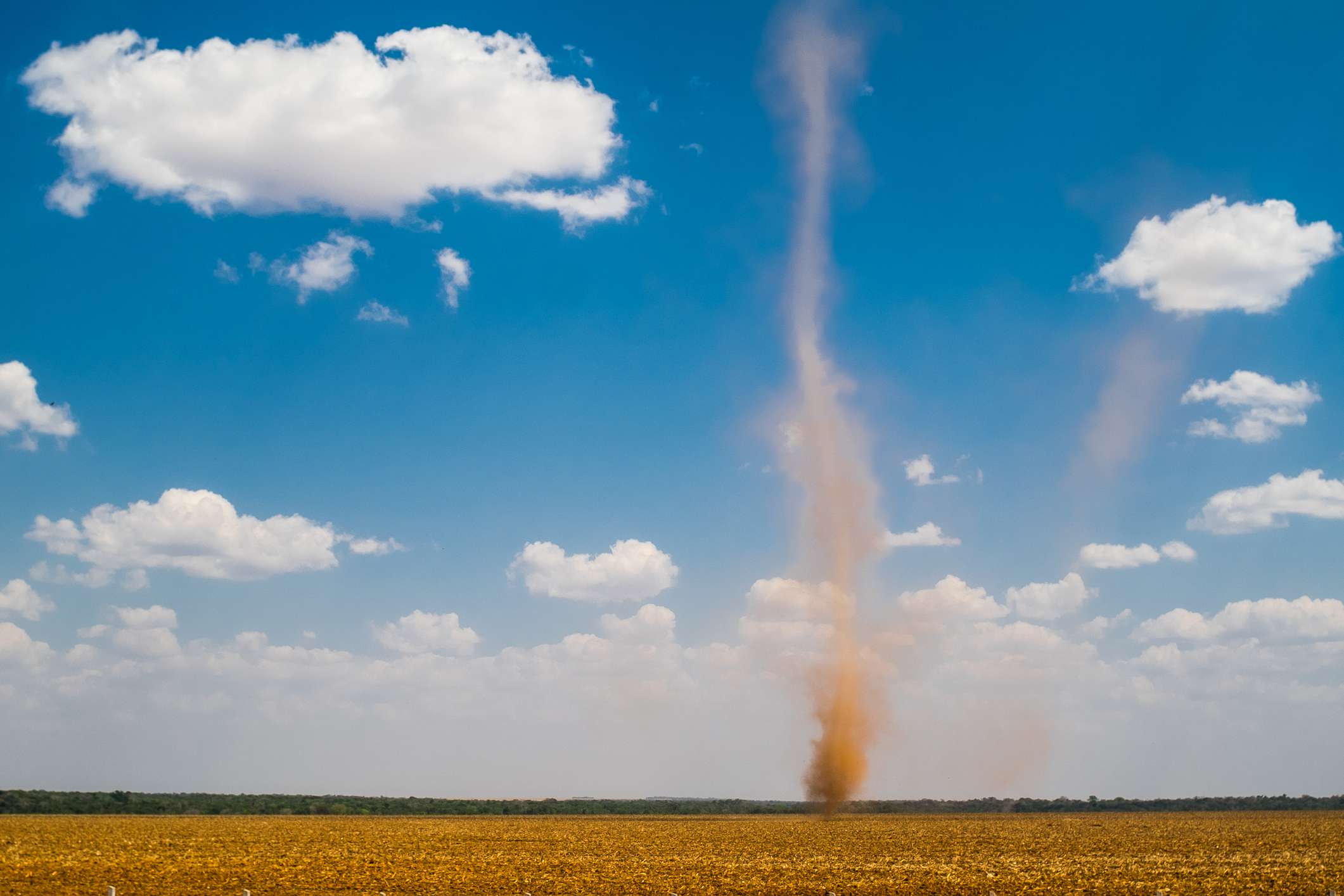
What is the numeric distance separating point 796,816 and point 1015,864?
75214mm

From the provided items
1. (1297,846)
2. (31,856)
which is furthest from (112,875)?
(1297,846)

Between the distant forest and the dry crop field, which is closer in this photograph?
the dry crop field

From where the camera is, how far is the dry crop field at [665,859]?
129 ft

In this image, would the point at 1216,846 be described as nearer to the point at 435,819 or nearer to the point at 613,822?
the point at 613,822

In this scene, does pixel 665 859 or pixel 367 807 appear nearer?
pixel 665 859

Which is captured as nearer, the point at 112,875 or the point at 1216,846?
the point at 112,875

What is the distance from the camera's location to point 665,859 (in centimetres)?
5131

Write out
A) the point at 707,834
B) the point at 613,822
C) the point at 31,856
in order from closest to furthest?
the point at 31,856 → the point at 707,834 → the point at 613,822

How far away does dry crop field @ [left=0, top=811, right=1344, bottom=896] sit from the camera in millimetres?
39344

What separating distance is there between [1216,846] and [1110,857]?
1341cm

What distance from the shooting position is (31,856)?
51094mm

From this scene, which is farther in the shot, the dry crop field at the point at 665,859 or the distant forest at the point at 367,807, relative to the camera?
the distant forest at the point at 367,807

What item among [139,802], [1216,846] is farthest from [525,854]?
[139,802]

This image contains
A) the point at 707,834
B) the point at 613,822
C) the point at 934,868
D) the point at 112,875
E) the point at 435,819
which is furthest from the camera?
the point at 435,819
